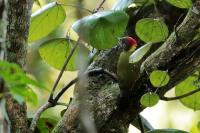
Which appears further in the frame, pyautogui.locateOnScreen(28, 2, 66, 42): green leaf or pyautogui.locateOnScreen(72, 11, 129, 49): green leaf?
pyautogui.locateOnScreen(28, 2, 66, 42): green leaf

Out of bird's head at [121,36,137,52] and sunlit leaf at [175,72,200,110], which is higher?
bird's head at [121,36,137,52]

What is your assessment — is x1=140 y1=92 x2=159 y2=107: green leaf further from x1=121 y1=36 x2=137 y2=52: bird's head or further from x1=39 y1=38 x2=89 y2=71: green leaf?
x1=39 y1=38 x2=89 y2=71: green leaf

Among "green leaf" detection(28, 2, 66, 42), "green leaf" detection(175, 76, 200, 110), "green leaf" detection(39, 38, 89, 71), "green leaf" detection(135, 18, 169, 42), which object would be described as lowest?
"green leaf" detection(175, 76, 200, 110)

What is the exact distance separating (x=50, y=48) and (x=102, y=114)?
0.88ft

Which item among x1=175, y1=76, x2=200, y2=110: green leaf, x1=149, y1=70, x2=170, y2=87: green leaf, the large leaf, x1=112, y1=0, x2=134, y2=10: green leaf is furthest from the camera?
x1=175, y1=76, x2=200, y2=110: green leaf

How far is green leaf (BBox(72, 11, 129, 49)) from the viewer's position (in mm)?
1058

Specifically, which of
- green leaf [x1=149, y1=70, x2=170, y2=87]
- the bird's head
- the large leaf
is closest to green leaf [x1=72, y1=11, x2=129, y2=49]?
the bird's head

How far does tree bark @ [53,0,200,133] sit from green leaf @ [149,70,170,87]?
37 millimetres

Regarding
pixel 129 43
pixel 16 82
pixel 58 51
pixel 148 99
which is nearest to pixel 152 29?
pixel 129 43

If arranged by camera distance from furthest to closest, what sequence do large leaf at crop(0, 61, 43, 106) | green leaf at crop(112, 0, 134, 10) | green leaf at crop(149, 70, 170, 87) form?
green leaf at crop(112, 0, 134, 10) < green leaf at crop(149, 70, 170, 87) < large leaf at crop(0, 61, 43, 106)

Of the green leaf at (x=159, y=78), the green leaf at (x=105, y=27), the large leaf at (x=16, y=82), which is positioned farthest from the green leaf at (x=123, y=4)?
the large leaf at (x=16, y=82)

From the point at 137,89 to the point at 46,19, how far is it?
13.0 inches

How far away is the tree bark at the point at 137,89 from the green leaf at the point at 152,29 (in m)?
0.03

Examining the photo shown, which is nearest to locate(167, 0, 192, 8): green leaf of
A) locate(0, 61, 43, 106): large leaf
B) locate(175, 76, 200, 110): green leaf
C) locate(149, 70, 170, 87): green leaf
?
locate(149, 70, 170, 87): green leaf
